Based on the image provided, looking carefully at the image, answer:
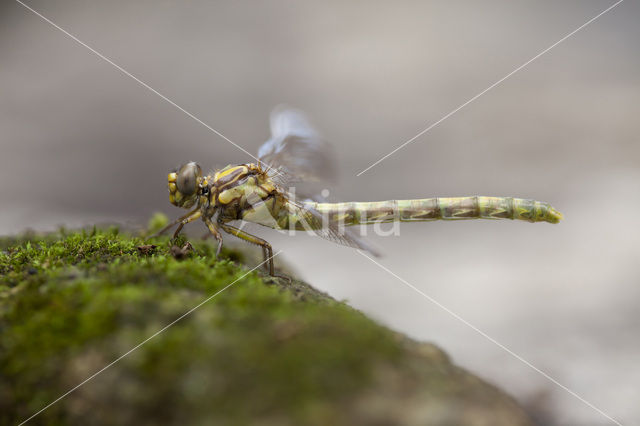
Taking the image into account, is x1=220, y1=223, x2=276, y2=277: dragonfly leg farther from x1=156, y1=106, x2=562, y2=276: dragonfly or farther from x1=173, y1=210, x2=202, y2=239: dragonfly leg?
x1=173, y1=210, x2=202, y2=239: dragonfly leg

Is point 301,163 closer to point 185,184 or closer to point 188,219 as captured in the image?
point 185,184

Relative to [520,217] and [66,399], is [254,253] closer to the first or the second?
[520,217]

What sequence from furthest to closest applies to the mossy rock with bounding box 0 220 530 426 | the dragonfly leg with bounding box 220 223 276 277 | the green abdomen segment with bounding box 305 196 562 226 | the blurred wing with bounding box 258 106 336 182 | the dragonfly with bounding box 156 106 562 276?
the blurred wing with bounding box 258 106 336 182
the green abdomen segment with bounding box 305 196 562 226
the dragonfly with bounding box 156 106 562 276
the dragonfly leg with bounding box 220 223 276 277
the mossy rock with bounding box 0 220 530 426

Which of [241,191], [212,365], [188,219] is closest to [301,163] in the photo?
[241,191]

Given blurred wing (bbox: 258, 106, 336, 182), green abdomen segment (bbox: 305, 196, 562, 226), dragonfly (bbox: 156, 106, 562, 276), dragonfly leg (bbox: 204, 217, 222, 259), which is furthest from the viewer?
blurred wing (bbox: 258, 106, 336, 182)

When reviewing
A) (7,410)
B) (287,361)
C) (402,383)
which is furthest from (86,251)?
(402,383)

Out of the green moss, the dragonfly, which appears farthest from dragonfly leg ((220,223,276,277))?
the green moss

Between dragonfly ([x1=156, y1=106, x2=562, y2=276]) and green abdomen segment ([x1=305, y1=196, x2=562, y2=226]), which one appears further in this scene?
green abdomen segment ([x1=305, y1=196, x2=562, y2=226])

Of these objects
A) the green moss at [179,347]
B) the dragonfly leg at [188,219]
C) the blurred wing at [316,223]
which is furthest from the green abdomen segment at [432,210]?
the green moss at [179,347]
